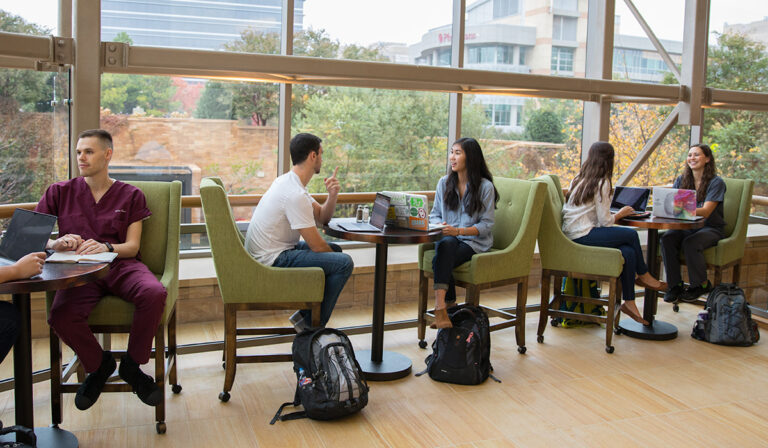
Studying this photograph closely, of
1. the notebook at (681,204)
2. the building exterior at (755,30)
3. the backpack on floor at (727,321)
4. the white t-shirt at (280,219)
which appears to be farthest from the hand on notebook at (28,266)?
the building exterior at (755,30)

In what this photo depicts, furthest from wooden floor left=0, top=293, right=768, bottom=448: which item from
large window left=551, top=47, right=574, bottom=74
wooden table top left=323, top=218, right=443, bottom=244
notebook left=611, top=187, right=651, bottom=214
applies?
large window left=551, top=47, right=574, bottom=74

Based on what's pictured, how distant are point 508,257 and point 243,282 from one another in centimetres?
160

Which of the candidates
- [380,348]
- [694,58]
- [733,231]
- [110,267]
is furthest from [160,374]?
[694,58]

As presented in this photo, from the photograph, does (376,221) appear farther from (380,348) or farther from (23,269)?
(23,269)

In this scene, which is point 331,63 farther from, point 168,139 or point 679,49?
point 679,49

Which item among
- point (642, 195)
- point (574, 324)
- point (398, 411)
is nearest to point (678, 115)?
point (642, 195)

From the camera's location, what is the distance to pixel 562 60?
583 centimetres

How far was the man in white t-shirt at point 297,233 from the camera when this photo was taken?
3529mm

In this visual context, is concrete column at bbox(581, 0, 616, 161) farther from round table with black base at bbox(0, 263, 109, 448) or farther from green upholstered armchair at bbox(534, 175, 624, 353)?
round table with black base at bbox(0, 263, 109, 448)

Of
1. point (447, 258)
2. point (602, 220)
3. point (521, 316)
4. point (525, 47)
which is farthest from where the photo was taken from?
point (525, 47)

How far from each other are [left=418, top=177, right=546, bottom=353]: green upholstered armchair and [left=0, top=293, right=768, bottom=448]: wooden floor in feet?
0.82

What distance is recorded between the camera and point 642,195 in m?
4.89

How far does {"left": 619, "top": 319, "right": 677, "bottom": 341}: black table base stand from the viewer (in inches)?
183

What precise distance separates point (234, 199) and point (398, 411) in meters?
1.79
